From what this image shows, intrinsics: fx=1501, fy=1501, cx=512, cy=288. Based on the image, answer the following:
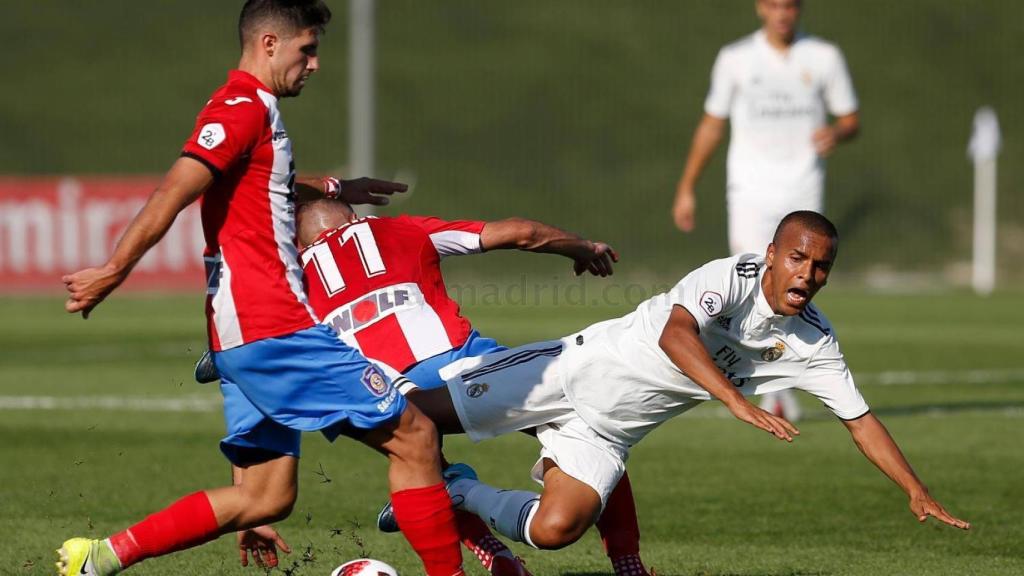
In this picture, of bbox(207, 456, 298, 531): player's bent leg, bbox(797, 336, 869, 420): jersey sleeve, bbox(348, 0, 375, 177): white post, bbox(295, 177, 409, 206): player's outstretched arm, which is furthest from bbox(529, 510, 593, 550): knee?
bbox(348, 0, 375, 177): white post

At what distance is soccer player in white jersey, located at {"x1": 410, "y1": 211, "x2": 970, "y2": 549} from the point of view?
16.4 feet

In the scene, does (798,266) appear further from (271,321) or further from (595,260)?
(271,321)

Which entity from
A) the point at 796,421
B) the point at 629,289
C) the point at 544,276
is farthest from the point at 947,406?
the point at 544,276

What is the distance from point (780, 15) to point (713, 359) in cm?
448

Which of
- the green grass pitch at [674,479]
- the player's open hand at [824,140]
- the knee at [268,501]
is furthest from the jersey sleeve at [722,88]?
the knee at [268,501]

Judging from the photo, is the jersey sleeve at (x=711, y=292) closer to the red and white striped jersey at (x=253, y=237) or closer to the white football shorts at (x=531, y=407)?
the white football shorts at (x=531, y=407)

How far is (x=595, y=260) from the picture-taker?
551 cm

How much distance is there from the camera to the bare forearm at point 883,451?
16.3 ft

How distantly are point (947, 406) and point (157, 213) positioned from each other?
23.4 ft

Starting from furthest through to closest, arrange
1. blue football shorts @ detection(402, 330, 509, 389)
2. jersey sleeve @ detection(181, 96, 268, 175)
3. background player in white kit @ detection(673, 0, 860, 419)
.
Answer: background player in white kit @ detection(673, 0, 860, 419), blue football shorts @ detection(402, 330, 509, 389), jersey sleeve @ detection(181, 96, 268, 175)

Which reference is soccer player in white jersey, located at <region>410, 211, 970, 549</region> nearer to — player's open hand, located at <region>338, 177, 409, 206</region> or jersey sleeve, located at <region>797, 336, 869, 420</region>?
jersey sleeve, located at <region>797, 336, 869, 420</region>

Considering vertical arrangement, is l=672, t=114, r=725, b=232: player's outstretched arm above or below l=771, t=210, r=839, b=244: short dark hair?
below

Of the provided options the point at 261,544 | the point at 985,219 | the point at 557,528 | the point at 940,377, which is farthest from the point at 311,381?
the point at 985,219

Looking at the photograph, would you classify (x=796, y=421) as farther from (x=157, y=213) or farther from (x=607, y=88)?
(x=607, y=88)
